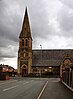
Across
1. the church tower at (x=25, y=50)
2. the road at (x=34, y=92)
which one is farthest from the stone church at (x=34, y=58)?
the road at (x=34, y=92)

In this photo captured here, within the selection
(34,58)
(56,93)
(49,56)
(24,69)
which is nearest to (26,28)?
(34,58)

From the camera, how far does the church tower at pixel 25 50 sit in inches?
3770

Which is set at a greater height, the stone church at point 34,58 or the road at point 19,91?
the stone church at point 34,58

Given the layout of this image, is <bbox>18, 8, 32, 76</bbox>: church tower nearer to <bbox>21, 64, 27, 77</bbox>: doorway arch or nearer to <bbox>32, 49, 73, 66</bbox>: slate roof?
<bbox>21, 64, 27, 77</bbox>: doorway arch

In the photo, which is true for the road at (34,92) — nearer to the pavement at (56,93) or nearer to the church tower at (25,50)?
the pavement at (56,93)

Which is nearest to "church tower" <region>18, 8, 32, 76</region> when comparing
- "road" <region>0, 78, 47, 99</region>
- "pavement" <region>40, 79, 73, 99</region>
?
"road" <region>0, 78, 47, 99</region>

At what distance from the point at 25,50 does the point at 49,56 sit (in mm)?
13205

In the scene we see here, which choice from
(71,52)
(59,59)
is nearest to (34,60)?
(59,59)

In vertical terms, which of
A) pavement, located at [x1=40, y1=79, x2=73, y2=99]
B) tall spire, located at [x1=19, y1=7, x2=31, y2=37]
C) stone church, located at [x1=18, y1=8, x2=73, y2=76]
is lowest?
pavement, located at [x1=40, y1=79, x2=73, y2=99]

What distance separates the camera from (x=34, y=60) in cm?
10281

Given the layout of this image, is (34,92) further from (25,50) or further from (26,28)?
(26,28)

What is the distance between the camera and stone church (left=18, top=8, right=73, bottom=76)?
9612cm

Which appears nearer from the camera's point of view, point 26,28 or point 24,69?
point 24,69

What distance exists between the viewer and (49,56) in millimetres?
105562
